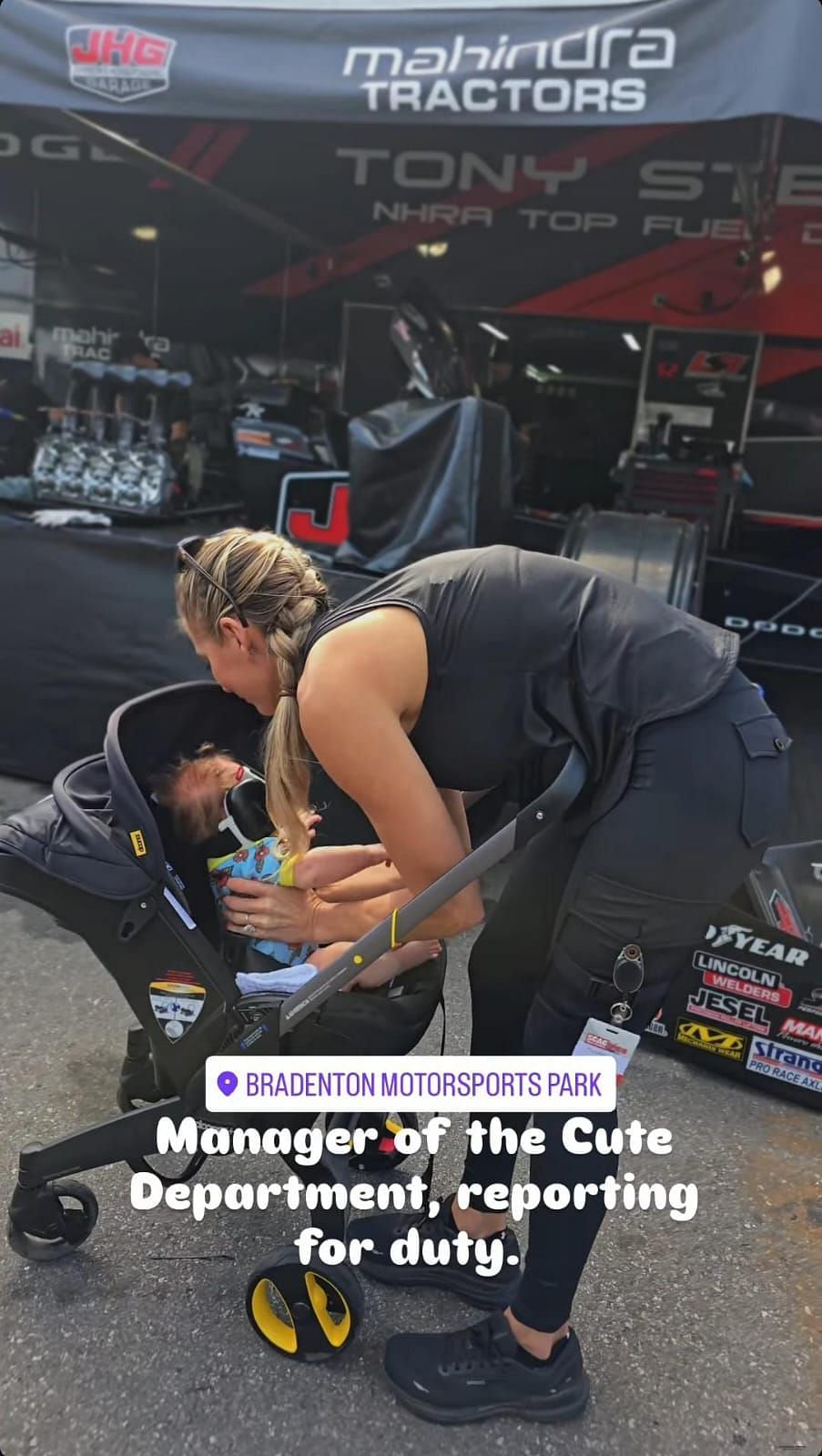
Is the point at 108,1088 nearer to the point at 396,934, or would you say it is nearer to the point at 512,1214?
the point at 512,1214

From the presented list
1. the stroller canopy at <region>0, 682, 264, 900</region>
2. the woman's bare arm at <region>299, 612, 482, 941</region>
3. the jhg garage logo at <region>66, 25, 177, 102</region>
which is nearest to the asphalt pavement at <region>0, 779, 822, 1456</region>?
the stroller canopy at <region>0, 682, 264, 900</region>

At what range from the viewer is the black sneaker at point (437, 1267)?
195 centimetres

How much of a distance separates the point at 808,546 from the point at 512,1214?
5.56 metres

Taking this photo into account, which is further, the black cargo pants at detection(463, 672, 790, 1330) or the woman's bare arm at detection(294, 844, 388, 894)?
the woman's bare arm at detection(294, 844, 388, 894)

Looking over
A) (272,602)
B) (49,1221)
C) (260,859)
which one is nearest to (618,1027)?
(260,859)

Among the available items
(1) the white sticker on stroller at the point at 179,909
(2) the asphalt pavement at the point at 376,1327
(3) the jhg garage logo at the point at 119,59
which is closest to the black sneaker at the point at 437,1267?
(2) the asphalt pavement at the point at 376,1327

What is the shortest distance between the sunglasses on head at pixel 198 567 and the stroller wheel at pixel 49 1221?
1102mm

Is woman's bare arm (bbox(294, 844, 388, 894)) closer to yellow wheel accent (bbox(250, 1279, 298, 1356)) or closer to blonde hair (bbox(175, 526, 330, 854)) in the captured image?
blonde hair (bbox(175, 526, 330, 854))

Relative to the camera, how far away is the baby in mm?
1898

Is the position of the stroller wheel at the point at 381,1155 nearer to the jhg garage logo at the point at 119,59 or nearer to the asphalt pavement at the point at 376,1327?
the asphalt pavement at the point at 376,1327

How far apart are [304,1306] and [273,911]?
645 mm

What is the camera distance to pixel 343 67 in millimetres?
3082

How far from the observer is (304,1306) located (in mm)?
1742

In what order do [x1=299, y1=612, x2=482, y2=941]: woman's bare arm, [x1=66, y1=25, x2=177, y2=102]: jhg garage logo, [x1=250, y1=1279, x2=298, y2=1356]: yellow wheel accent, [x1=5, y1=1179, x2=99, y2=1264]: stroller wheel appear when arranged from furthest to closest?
[x1=66, y1=25, x2=177, y2=102]: jhg garage logo → [x1=5, y1=1179, x2=99, y2=1264]: stroller wheel → [x1=250, y1=1279, x2=298, y2=1356]: yellow wheel accent → [x1=299, y1=612, x2=482, y2=941]: woman's bare arm
